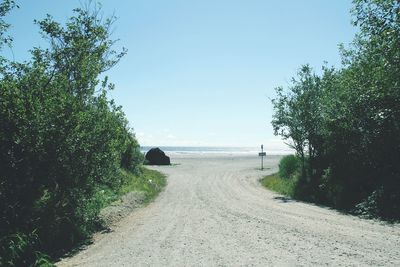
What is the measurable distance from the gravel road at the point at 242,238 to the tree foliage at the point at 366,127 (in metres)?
1.78

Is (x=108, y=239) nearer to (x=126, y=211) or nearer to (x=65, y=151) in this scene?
(x=65, y=151)

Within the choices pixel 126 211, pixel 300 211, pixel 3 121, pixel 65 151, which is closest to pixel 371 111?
pixel 300 211

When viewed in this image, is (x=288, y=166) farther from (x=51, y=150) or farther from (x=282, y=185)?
(x=51, y=150)

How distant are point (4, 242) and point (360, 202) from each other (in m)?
14.3

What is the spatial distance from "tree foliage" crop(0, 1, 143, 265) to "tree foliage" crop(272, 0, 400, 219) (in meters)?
10.5

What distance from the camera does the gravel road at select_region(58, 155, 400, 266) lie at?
9266mm

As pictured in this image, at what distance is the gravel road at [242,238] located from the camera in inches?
365

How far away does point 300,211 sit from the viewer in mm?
16594

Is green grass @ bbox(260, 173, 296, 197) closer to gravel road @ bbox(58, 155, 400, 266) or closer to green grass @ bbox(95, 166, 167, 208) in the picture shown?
gravel road @ bbox(58, 155, 400, 266)

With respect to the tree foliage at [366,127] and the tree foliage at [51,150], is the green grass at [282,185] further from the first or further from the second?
the tree foliage at [51,150]

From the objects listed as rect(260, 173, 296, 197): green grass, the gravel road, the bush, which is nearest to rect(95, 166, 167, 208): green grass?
the gravel road

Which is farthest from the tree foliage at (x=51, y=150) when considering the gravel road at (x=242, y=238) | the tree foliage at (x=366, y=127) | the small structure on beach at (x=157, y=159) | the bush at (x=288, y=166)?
the small structure on beach at (x=157, y=159)

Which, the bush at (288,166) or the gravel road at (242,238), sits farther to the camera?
the bush at (288,166)

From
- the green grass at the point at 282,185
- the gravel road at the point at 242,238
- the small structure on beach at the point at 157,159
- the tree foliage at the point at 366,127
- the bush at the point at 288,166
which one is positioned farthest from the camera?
the small structure on beach at the point at 157,159
